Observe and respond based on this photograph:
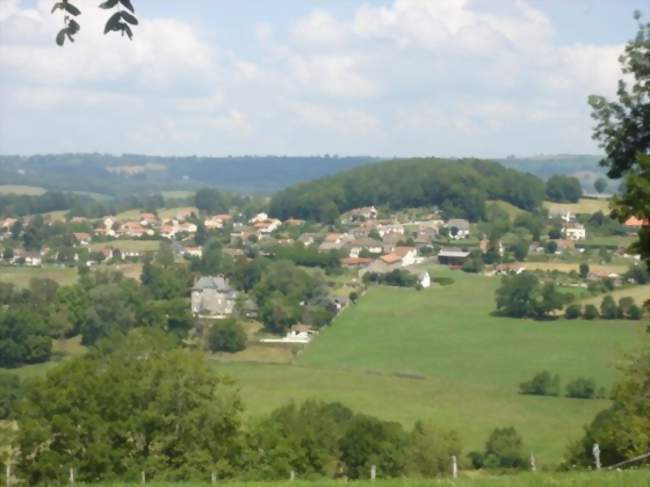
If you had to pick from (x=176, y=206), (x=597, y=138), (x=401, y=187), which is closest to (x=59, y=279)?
(x=401, y=187)

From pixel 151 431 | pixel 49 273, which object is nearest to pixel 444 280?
pixel 49 273

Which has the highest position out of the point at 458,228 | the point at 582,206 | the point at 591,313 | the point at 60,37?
the point at 60,37

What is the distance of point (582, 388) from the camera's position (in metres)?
35.6

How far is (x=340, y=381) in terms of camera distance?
39.1 metres

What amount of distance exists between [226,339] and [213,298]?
1286cm

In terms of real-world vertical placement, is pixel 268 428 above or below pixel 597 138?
below

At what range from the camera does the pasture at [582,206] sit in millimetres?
88006

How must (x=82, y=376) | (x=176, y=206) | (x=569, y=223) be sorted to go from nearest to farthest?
(x=82, y=376) → (x=569, y=223) → (x=176, y=206)

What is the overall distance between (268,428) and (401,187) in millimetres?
85196

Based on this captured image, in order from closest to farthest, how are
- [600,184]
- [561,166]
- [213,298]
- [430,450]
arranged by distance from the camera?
[430,450], [213,298], [600,184], [561,166]

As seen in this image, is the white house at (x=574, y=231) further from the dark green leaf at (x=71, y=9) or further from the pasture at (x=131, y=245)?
the dark green leaf at (x=71, y=9)

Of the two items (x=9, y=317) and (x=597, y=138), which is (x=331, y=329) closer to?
(x=9, y=317)

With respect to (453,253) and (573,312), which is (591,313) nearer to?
(573,312)

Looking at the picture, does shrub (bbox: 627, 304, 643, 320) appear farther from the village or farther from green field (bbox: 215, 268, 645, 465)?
the village
